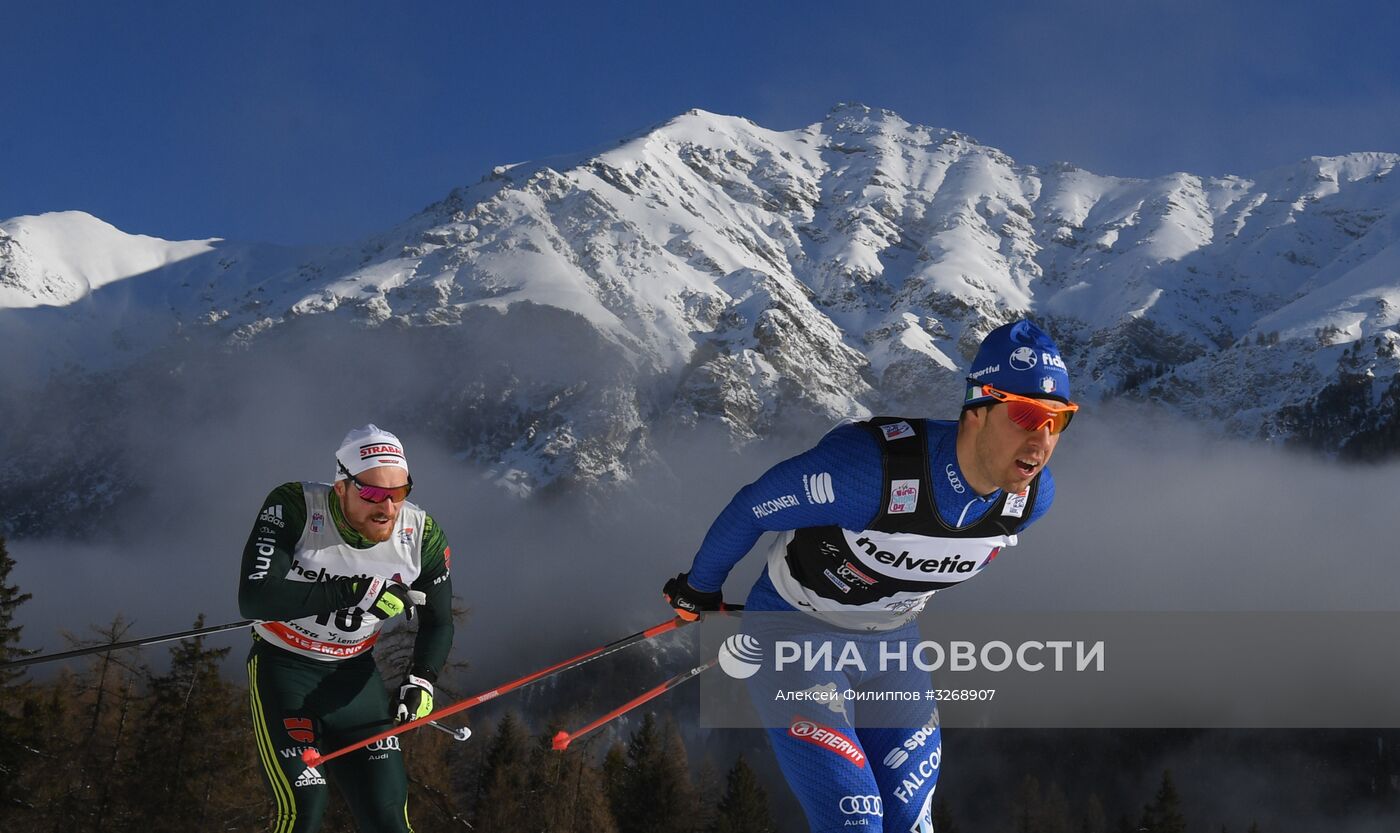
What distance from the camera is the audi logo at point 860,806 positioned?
581 cm

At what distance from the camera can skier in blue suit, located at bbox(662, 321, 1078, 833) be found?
5938 mm

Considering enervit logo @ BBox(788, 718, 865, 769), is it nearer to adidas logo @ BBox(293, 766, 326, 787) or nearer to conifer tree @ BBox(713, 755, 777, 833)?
adidas logo @ BBox(293, 766, 326, 787)

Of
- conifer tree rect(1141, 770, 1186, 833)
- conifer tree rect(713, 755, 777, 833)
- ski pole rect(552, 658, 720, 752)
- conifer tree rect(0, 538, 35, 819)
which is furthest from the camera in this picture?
conifer tree rect(1141, 770, 1186, 833)

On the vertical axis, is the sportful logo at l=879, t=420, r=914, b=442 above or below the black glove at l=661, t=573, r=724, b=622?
above

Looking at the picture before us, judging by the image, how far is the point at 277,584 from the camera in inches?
292

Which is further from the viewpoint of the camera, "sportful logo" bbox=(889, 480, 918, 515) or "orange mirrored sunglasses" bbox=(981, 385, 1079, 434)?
"sportful logo" bbox=(889, 480, 918, 515)

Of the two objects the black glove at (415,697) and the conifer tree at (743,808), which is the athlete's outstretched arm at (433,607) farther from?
the conifer tree at (743,808)

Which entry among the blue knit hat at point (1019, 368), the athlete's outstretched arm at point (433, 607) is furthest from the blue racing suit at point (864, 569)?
the athlete's outstretched arm at point (433, 607)

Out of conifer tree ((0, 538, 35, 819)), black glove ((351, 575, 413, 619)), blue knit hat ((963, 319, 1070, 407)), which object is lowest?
black glove ((351, 575, 413, 619))

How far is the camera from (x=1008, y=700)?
8773 mm

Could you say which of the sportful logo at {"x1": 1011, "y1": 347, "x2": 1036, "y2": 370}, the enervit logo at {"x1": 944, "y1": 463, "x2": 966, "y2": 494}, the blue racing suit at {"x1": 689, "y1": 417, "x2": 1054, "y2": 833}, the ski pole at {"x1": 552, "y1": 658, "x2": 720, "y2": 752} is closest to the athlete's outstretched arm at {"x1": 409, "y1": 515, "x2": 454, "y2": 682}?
the ski pole at {"x1": 552, "y1": 658, "x2": 720, "y2": 752}

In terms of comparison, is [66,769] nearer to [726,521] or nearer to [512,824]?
[512,824]

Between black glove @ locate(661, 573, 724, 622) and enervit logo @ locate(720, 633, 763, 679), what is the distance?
236mm

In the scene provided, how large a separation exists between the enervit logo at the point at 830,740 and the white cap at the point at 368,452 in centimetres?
300
